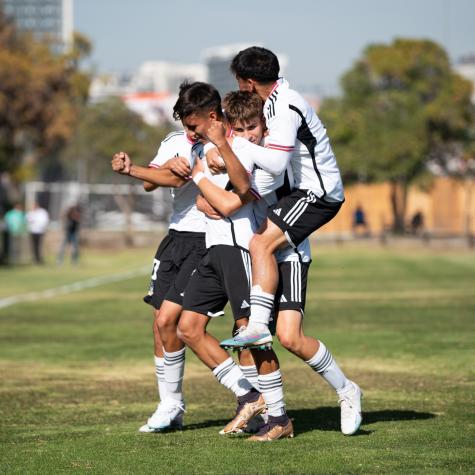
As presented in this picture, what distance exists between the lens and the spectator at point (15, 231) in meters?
42.8

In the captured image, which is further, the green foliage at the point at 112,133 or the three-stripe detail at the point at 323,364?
the green foliage at the point at 112,133

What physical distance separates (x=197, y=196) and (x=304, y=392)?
3.21m

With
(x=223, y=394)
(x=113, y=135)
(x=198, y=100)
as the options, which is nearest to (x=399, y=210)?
(x=113, y=135)

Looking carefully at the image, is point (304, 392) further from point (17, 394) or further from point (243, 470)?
point (243, 470)

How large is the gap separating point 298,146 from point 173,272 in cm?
147

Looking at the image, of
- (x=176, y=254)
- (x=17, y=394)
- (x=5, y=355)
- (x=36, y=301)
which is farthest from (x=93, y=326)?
(x=176, y=254)

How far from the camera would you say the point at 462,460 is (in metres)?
7.30

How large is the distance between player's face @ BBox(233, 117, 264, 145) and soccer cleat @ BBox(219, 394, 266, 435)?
5.48 ft

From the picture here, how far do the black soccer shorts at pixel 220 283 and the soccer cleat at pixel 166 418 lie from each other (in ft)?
2.52

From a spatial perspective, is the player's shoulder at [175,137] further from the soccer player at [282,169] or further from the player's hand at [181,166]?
the soccer player at [282,169]

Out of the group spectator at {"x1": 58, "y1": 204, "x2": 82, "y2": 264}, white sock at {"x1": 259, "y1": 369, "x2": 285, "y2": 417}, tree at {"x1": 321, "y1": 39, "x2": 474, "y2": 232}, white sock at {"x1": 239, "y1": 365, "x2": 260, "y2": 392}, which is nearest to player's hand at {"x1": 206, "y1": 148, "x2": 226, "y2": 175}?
white sock at {"x1": 259, "y1": 369, "x2": 285, "y2": 417}

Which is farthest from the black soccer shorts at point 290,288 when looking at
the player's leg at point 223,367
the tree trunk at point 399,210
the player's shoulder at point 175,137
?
the tree trunk at point 399,210

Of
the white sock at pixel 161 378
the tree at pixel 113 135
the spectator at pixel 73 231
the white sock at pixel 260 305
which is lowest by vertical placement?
the spectator at pixel 73 231

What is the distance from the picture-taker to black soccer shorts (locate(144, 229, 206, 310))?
28.8 feet
